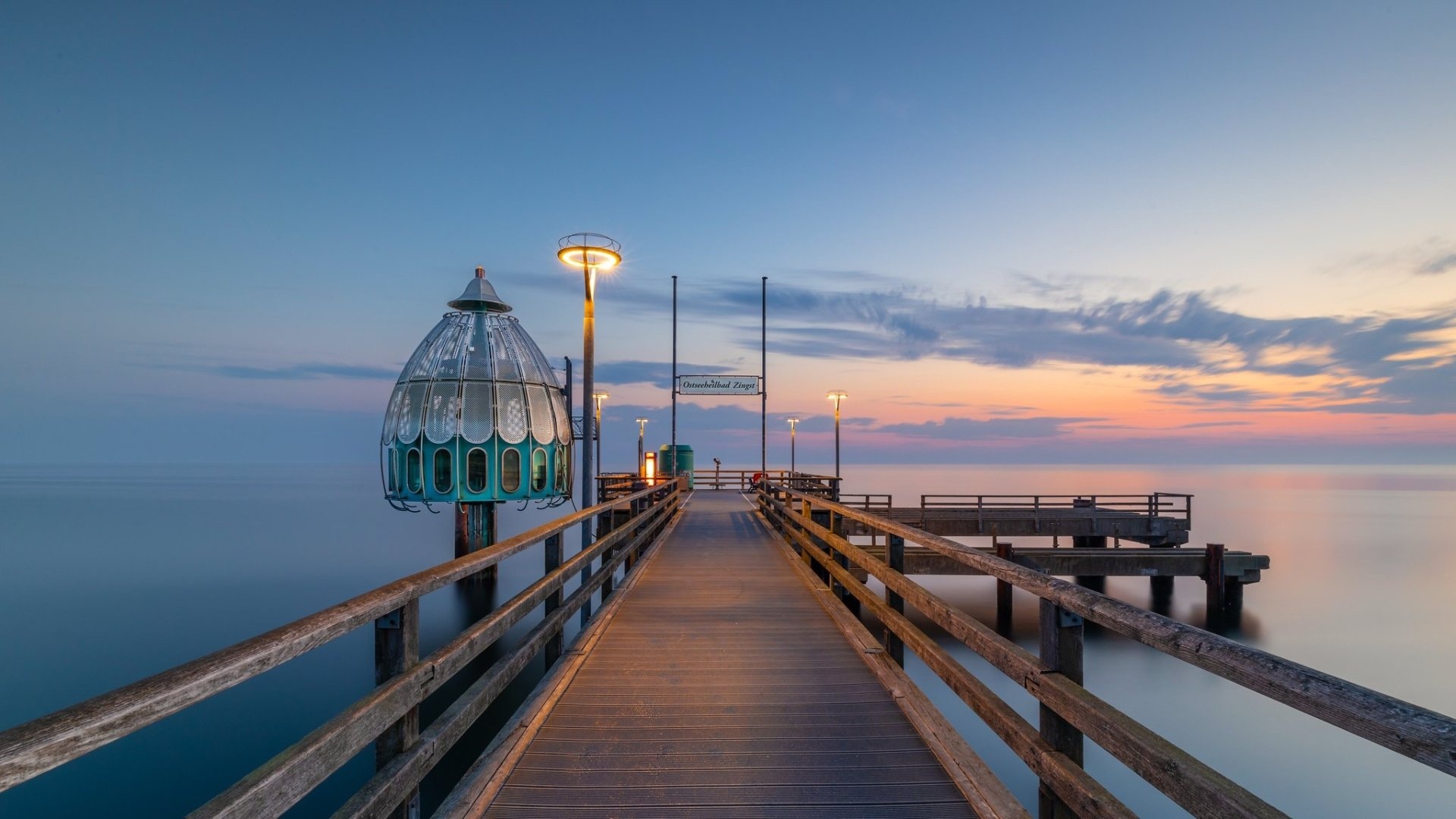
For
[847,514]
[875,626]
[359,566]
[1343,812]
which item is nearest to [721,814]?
[847,514]

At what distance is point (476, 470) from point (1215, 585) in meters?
24.8

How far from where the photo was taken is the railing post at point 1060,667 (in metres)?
2.68

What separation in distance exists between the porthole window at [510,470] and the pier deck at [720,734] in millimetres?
19235

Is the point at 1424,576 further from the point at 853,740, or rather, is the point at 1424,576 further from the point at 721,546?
the point at 853,740

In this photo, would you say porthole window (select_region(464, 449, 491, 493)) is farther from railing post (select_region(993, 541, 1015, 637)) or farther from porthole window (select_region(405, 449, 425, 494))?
railing post (select_region(993, 541, 1015, 637))

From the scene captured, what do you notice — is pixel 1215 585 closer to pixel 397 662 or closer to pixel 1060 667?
pixel 1060 667

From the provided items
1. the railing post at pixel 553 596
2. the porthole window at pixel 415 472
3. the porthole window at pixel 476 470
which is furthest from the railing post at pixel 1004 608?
the porthole window at pixel 415 472

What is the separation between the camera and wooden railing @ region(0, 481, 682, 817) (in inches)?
55.6

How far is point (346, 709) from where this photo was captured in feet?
6.56

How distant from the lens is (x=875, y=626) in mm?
18719

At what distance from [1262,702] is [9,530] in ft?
315

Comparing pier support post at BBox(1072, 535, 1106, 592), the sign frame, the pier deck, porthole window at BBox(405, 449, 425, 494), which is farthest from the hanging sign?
the pier deck

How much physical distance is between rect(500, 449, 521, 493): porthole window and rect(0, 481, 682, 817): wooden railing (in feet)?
70.0

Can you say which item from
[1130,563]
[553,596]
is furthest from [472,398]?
[1130,563]
